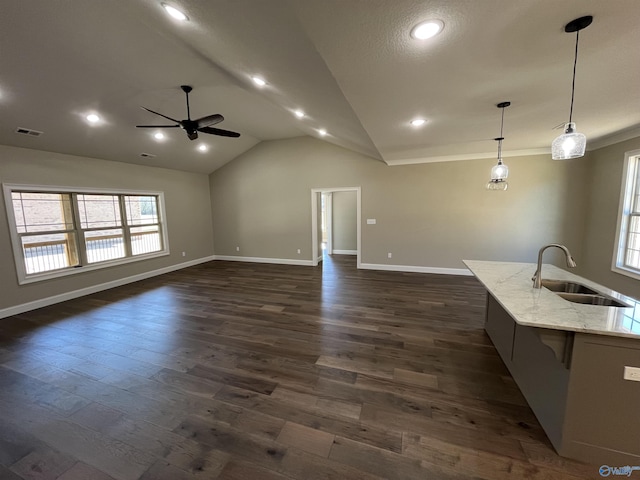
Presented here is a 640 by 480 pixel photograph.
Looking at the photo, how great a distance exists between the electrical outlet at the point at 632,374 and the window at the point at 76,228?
6.86 metres

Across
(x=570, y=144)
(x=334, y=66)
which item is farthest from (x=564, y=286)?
(x=334, y=66)

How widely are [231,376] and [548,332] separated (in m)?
2.46

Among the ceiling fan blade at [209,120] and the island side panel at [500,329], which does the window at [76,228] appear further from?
the island side panel at [500,329]

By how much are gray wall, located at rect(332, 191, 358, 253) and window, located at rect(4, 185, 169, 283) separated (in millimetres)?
4925

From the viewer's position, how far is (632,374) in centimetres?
139

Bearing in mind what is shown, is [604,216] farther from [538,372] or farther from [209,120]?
[209,120]

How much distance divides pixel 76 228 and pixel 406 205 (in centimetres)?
664

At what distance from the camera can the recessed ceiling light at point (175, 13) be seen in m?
1.79

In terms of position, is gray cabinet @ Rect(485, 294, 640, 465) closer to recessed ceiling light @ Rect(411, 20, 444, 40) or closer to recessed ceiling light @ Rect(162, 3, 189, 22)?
recessed ceiling light @ Rect(411, 20, 444, 40)

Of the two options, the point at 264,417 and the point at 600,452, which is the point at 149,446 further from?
the point at 600,452

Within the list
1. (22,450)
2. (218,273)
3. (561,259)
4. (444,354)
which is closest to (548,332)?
(444,354)

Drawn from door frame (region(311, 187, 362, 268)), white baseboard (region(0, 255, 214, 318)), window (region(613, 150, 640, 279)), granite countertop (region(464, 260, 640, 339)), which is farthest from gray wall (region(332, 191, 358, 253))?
granite countertop (region(464, 260, 640, 339))

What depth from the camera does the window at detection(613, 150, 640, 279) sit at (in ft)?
12.1

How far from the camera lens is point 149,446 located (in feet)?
5.44
